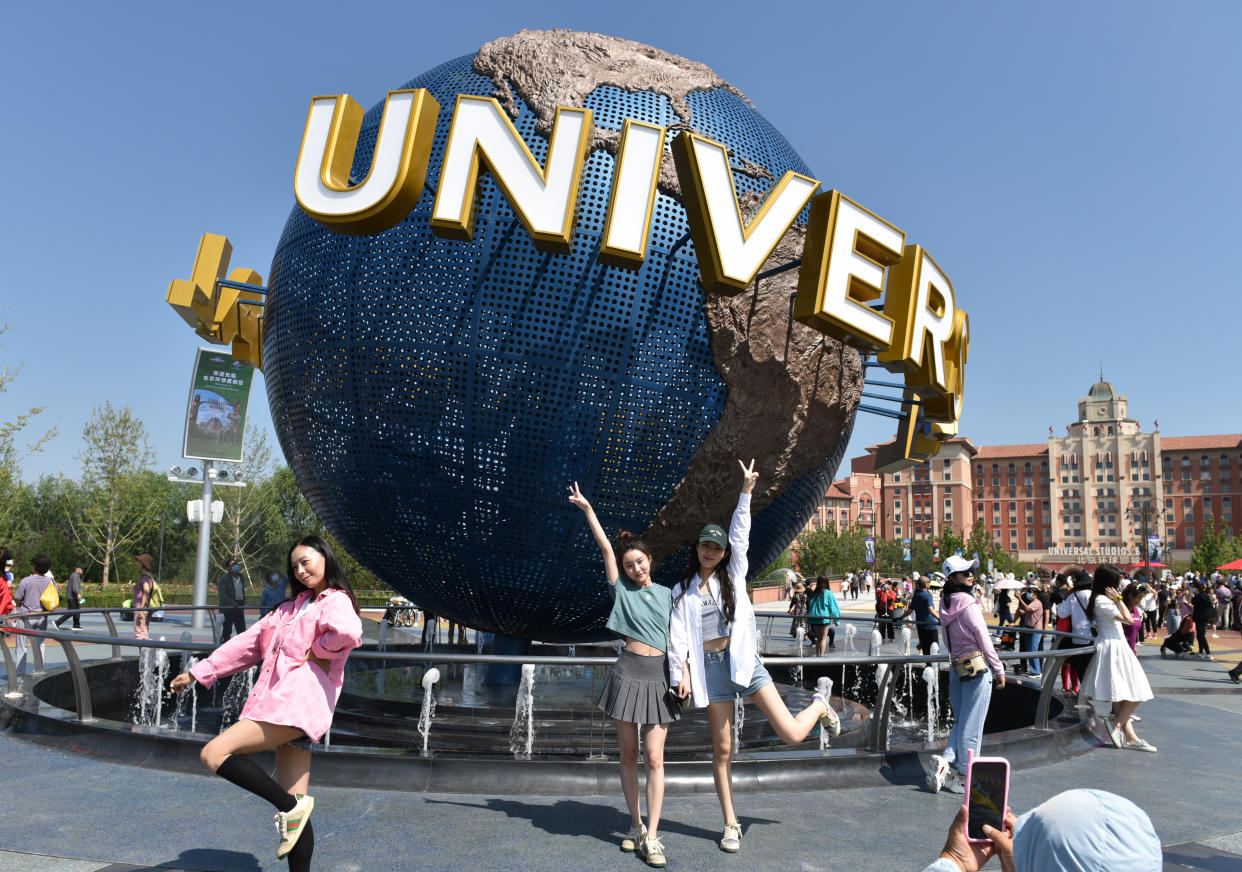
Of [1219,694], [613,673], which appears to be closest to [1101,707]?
[1219,694]

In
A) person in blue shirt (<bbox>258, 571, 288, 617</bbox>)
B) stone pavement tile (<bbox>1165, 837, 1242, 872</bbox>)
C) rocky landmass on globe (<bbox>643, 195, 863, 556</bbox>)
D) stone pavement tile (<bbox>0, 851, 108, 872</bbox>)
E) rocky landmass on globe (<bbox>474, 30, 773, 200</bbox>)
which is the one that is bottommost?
stone pavement tile (<bbox>0, 851, 108, 872</bbox>)

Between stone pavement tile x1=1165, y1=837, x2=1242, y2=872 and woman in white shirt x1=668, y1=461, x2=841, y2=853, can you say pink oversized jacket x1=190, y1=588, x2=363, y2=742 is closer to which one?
woman in white shirt x1=668, y1=461, x2=841, y2=853

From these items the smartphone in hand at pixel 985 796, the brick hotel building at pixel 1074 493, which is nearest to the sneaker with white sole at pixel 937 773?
the smartphone in hand at pixel 985 796

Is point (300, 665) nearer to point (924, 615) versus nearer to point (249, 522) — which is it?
point (924, 615)

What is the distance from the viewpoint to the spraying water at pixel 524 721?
7047mm

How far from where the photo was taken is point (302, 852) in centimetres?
365

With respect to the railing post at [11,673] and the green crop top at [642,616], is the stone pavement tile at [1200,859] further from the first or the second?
the railing post at [11,673]

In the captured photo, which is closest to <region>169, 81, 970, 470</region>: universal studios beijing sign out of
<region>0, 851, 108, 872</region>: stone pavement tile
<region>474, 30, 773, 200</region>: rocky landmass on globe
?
<region>474, 30, 773, 200</region>: rocky landmass on globe

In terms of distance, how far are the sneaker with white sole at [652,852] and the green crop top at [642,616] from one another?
0.98 metres

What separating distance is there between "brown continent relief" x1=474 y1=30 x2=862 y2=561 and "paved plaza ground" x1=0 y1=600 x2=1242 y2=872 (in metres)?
2.44

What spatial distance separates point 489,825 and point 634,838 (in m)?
0.93

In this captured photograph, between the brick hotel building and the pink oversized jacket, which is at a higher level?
the brick hotel building

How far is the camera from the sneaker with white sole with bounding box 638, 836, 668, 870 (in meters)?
4.28

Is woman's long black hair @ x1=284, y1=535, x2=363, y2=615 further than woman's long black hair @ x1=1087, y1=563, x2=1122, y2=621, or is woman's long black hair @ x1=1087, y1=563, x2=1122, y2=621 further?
woman's long black hair @ x1=1087, y1=563, x2=1122, y2=621
